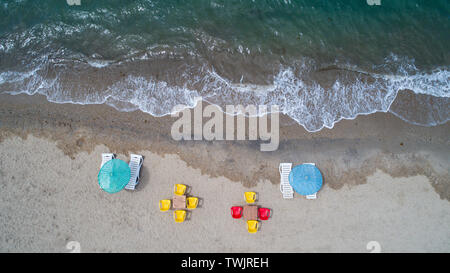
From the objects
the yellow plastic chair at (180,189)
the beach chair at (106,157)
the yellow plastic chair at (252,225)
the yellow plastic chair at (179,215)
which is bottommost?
the yellow plastic chair at (252,225)

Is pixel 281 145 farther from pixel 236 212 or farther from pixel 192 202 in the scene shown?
pixel 192 202

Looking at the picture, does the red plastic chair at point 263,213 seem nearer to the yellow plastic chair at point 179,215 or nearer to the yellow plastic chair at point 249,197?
the yellow plastic chair at point 249,197

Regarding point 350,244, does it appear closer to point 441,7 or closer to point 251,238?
point 251,238

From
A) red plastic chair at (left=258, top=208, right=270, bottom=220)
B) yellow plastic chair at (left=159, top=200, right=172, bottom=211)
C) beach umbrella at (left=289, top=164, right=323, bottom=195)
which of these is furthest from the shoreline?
yellow plastic chair at (left=159, top=200, right=172, bottom=211)

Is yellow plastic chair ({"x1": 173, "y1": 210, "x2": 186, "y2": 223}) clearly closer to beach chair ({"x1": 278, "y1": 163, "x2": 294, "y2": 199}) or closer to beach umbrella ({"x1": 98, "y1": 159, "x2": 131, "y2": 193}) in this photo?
beach umbrella ({"x1": 98, "y1": 159, "x2": 131, "y2": 193})

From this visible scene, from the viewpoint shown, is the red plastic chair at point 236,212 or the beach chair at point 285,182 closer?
the red plastic chair at point 236,212

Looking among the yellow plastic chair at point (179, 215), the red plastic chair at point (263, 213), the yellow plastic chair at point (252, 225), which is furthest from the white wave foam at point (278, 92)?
the yellow plastic chair at point (252, 225)
